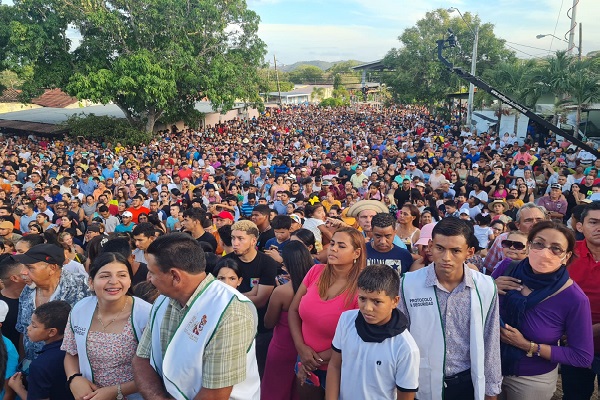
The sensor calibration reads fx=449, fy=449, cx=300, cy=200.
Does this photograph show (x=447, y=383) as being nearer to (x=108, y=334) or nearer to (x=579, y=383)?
(x=579, y=383)

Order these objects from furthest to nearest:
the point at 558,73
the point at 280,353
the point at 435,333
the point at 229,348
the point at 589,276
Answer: the point at 558,73 → the point at 280,353 → the point at 589,276 → the point at 435,333 → the point at 229,348

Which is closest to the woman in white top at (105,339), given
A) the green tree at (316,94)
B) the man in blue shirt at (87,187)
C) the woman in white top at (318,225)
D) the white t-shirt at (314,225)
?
the woman in white top at (318,225)

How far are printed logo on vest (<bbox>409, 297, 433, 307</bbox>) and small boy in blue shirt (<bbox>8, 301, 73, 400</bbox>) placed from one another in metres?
1.96

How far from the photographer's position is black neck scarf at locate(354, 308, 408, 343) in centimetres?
212

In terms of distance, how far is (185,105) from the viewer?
76.8ft

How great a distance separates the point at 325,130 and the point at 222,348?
23138 millimetres

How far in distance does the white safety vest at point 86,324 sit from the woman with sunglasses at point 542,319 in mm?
2002

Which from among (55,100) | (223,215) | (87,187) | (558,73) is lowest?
(87,187)

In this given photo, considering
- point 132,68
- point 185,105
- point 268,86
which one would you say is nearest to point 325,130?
point 268,86

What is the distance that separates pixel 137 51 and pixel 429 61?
64.7 ft

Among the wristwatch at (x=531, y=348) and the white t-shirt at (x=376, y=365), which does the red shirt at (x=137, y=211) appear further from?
the wristwatch at (x=531, y=348)

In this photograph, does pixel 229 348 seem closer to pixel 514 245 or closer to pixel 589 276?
pixel 589 276

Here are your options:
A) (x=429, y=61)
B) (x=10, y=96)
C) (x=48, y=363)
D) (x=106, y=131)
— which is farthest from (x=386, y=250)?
(x=10, y=96)

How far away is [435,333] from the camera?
232 cm
